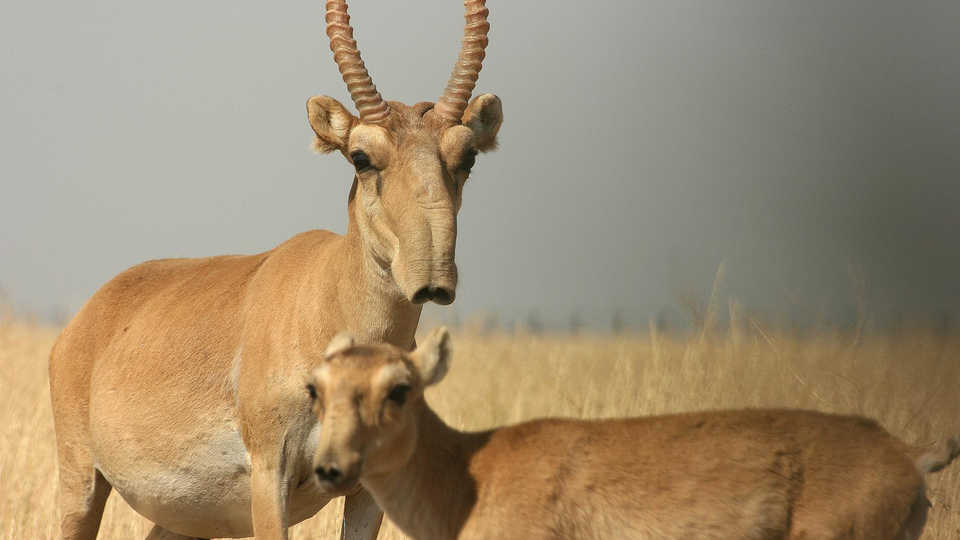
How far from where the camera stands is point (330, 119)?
8.14m

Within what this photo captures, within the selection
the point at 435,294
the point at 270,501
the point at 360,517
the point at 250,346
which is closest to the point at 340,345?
the point at 435,294

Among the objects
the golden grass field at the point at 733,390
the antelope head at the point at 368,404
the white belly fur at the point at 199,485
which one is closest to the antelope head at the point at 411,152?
the antelope head at the point at 368,404

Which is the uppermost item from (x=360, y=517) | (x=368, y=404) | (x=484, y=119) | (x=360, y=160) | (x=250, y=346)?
(x=484, y=119)

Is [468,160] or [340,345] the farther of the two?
[468,160]

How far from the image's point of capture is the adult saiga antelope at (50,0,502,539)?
25.3ft

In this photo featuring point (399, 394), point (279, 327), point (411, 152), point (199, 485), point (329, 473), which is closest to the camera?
point (329, 473)

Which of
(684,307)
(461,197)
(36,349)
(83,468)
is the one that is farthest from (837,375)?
(36,349)

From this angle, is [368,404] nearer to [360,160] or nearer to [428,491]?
[428,491]

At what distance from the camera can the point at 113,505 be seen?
495 inches

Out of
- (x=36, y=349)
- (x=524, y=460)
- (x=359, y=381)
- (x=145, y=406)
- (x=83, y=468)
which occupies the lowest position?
(x=36, y=349)

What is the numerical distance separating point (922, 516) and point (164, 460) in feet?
16.7

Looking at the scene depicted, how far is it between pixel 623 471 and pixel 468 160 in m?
2.35

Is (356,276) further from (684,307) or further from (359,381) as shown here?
(684,307)

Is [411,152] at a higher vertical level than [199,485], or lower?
higher
